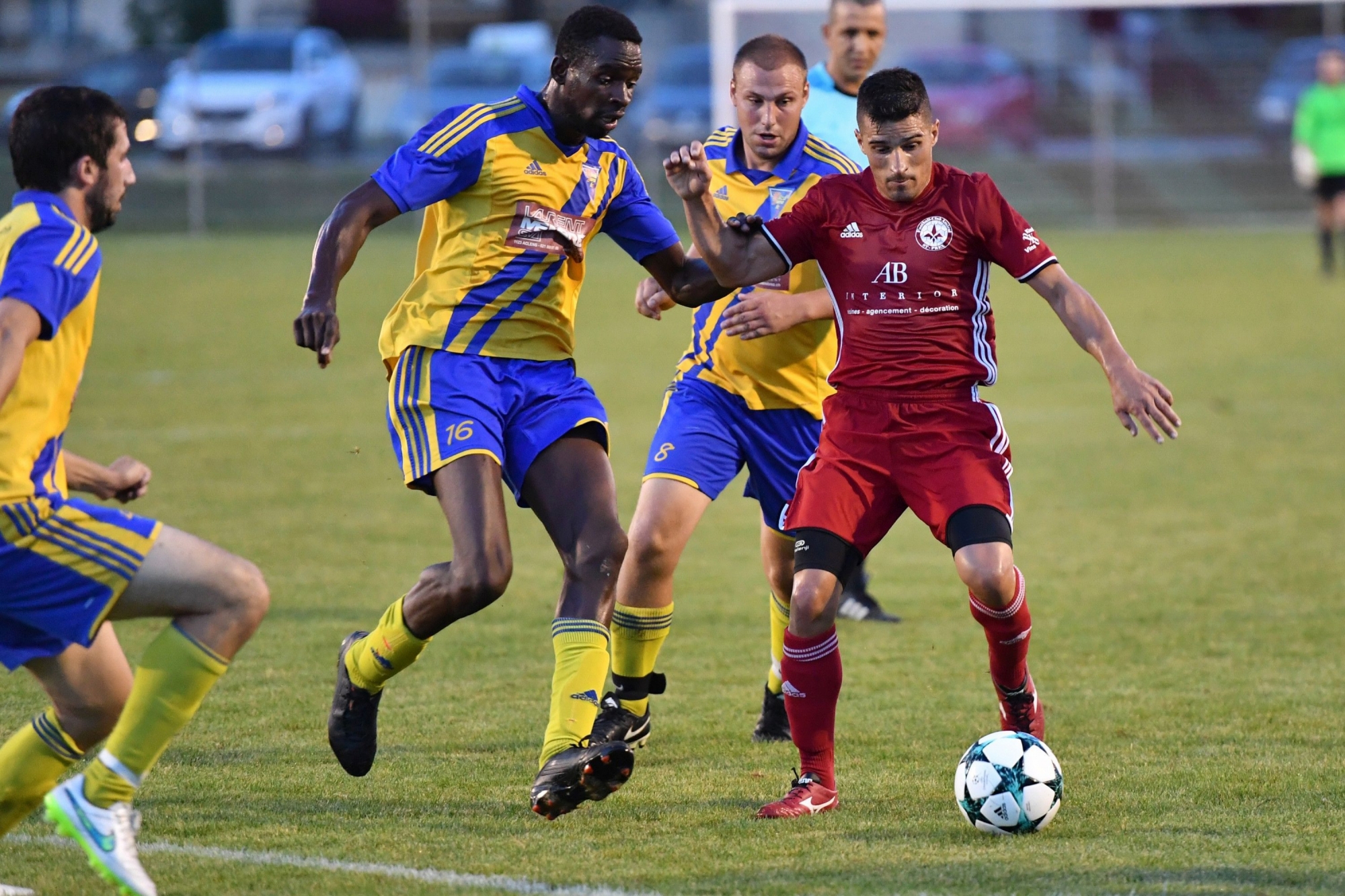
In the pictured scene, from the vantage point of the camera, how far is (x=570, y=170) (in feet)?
16.8

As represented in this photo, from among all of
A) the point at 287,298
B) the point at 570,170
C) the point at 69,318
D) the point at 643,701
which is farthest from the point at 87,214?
the point at 287,298

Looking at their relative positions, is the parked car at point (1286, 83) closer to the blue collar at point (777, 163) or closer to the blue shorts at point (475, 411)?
the blue collar at point (777, 163)

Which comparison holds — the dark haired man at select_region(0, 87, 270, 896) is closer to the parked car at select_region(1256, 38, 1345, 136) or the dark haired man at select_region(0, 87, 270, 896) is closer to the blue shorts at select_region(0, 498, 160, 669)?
the blue shorts at select_region(0, 498, 160, 669)

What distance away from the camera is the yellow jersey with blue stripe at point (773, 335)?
5824 millimetres

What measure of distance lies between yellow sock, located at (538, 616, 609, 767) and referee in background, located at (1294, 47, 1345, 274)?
18668 millimetres

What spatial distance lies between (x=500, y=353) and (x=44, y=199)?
152cm

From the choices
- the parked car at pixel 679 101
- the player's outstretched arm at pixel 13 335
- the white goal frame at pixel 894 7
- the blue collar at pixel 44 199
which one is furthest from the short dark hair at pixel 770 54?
the parked car at pixel 679 101

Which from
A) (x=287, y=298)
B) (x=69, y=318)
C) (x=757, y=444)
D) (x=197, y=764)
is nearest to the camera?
(x=69, y=318)

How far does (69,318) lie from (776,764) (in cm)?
260

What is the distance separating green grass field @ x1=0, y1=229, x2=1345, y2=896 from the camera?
436cm

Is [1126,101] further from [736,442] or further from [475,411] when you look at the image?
[475,411]

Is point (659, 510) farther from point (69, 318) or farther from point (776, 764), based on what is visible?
point (69, 318)

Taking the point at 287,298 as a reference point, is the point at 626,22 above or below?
above

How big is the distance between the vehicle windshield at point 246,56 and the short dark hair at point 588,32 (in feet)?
79.6
